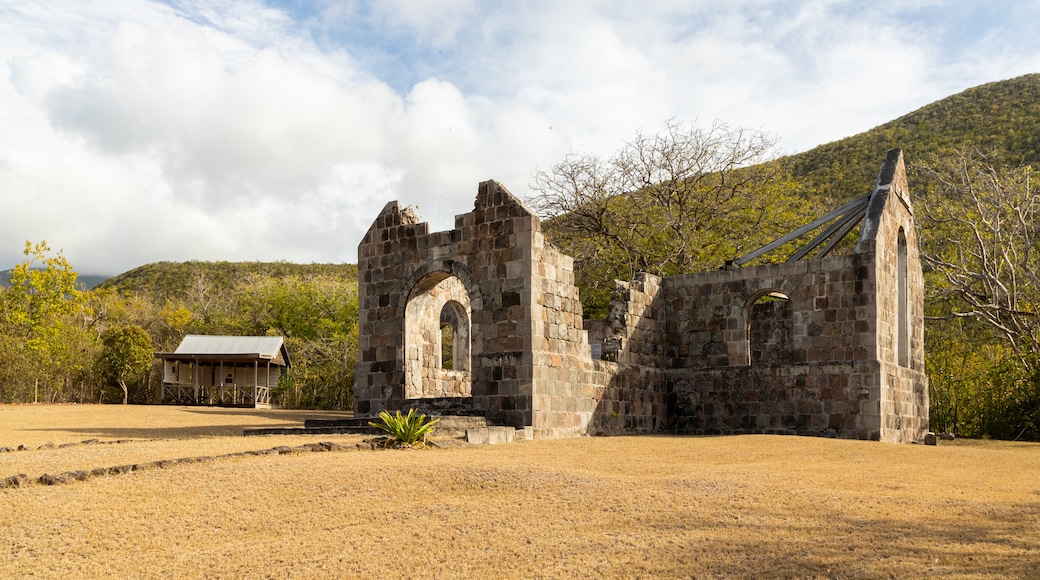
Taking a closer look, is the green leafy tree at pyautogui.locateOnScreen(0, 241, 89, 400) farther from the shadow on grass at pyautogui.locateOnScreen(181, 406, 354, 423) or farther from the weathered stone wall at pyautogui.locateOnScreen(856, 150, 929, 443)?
the weathered stone wall at pyautogui.locateOnScreen(856, 150, 929, 443)

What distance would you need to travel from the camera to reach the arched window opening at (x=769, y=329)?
19453mm

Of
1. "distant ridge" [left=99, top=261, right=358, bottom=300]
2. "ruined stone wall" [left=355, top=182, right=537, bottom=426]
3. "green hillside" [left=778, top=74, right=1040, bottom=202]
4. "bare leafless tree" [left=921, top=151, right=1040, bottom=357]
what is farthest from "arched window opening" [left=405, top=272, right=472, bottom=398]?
"distant ridge" [left=99, top=261, right=358, bottom=300]

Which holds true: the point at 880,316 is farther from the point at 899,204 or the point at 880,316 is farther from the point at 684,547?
the point at 684,547

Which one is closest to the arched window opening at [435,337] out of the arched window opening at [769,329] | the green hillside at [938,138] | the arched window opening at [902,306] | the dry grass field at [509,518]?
the dry grass field at [509,518]

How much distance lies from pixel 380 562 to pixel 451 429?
23.2 feet

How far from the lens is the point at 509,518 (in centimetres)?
727

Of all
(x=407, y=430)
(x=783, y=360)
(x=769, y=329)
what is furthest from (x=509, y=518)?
(x=769, y=329)

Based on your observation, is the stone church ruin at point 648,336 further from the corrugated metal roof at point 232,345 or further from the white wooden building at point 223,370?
the white wooden building at point 223,370

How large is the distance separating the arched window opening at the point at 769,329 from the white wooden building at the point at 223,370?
18032 millimetres

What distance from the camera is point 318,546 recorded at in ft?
21.3

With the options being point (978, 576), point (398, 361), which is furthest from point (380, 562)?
point (398, 361)

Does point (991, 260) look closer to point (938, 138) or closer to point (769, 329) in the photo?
point (769, 329)

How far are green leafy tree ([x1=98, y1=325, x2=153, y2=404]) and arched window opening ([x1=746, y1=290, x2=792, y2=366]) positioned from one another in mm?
20967

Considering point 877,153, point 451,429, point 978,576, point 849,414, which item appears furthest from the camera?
point 877,153
